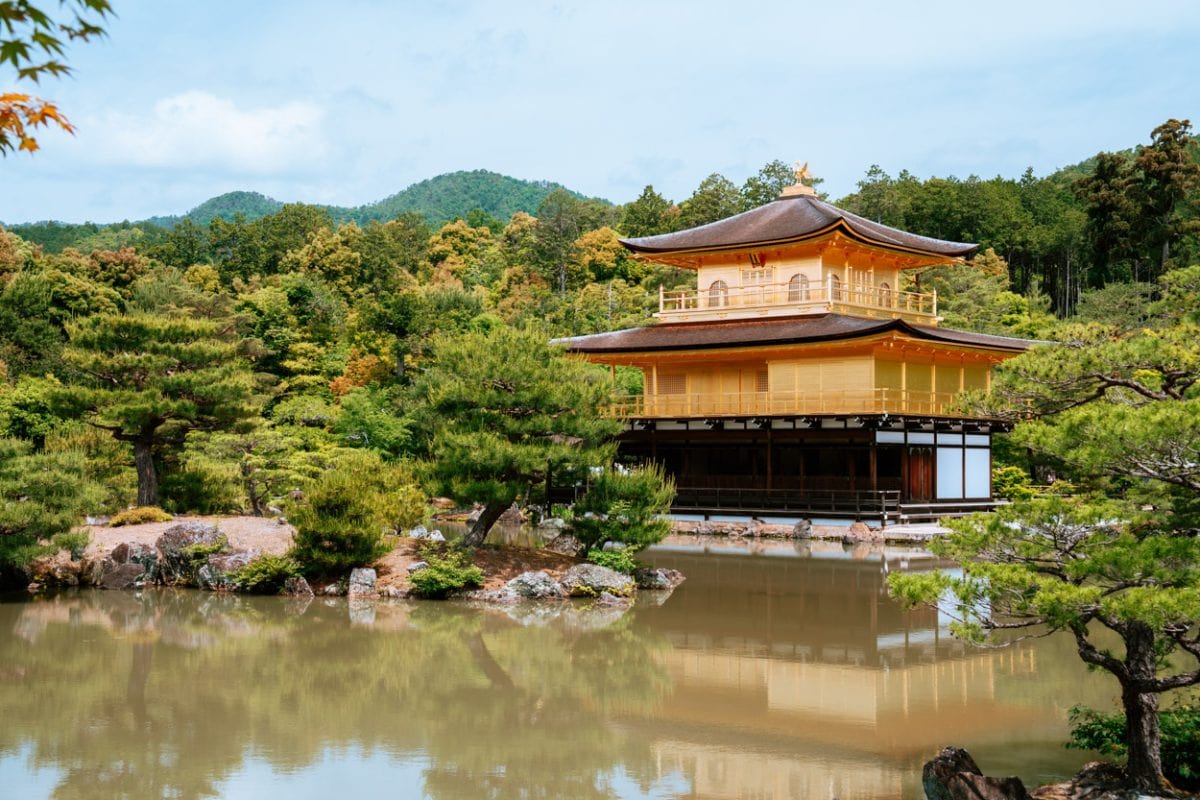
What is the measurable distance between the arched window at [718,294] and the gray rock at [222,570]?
1601cm

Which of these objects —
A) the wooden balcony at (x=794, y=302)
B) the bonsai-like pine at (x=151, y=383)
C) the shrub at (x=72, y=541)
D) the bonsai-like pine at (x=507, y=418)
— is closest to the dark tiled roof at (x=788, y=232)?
the wooden balcony at (x=794, y=302)

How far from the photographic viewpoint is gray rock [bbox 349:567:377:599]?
16094mm

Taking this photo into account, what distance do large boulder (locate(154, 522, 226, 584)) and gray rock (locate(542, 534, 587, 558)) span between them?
5043 mm

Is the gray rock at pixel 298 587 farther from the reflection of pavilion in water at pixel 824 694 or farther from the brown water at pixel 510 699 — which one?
the reflection of pavilion in water at pixel 824 694

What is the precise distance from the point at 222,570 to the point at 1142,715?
511 inches

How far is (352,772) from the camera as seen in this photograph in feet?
27.3

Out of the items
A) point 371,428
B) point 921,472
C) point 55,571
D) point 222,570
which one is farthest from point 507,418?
point 371,428

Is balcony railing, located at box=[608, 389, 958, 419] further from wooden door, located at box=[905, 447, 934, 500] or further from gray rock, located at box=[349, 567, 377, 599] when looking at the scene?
gray rock, located at box=[349, 567, 377, 599]

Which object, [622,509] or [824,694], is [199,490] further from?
[824,694]

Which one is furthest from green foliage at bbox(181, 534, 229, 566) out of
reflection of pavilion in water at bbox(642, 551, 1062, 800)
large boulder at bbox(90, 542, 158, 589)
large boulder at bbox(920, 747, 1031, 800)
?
large boulder at bbox(920, 747, 1031, 800)

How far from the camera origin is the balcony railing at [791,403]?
25344mm

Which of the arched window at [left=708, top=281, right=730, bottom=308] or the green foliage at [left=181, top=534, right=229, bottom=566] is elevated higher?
the arched window at [left=708, top=281, right=730, bottom=308]

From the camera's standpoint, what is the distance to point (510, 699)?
34.6 feet

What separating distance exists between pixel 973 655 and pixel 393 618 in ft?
22.6
